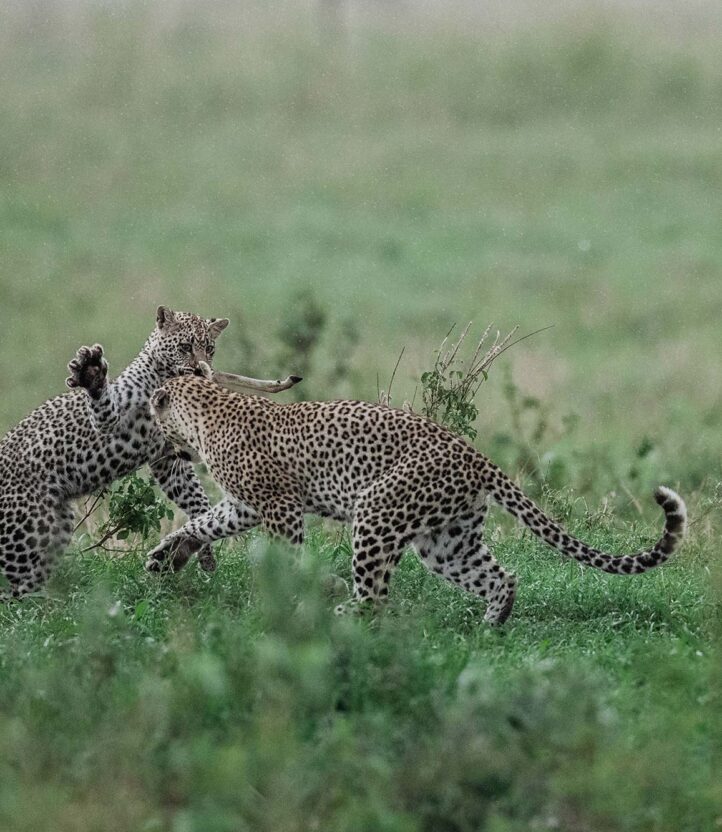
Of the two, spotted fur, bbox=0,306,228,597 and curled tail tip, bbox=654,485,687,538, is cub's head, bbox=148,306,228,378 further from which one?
curled tail tip, bbox=654,485,687,538

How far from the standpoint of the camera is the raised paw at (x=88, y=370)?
8.23 m

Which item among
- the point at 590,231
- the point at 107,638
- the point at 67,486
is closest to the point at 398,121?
the point at 590,231

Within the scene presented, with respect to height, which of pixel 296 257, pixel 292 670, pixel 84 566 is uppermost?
pixel 292 670

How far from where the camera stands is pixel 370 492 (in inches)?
293

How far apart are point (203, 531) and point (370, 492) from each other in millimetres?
1053

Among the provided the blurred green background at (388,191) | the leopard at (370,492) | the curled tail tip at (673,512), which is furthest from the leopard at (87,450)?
the blurred green background at (388,191)

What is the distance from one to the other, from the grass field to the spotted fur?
0.27 m

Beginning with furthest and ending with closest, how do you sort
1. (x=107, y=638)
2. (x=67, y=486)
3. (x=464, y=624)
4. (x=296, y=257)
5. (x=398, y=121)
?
(x=398, y=121), (x=296, y=257), (x=67, y=486), (x=464, y=624), (x=107, y=638)

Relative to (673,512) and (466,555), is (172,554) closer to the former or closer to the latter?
(466,555)

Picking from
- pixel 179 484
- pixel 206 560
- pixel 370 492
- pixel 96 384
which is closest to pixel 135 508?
pixel 179 484

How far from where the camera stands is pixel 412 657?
574 cm

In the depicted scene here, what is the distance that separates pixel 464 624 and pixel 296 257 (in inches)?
607

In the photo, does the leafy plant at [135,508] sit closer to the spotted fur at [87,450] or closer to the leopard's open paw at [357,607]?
the spotted fur at [87,450]

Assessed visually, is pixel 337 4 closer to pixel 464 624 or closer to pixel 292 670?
pixel 464 624
